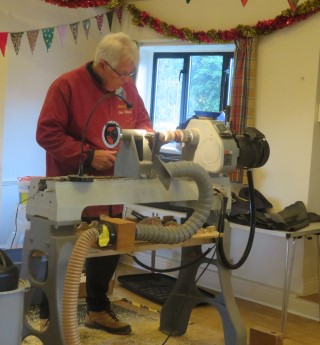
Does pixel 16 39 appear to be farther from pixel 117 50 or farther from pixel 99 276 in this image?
pixel 99 276

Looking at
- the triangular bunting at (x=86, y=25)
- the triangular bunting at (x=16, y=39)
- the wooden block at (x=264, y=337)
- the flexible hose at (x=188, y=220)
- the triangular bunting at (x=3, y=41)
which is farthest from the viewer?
the triangular bunting at (x=86, y=25)

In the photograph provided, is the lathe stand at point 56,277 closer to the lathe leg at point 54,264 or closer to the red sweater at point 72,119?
the lathe leg at point 54,264

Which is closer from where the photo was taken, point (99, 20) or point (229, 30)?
point (229, 30)

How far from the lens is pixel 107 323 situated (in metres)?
2.94

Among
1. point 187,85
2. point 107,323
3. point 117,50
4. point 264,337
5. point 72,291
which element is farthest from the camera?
point 187,85

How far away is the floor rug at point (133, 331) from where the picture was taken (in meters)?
2.84

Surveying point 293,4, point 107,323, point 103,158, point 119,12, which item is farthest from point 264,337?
point 119,12

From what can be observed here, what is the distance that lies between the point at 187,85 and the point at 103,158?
2.38m

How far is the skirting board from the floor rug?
837mm

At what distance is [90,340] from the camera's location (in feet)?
9.26

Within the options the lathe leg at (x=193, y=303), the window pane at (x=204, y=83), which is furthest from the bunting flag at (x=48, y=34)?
the lathe leg at (x=193, y=303)

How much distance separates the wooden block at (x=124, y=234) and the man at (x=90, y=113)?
0.51m

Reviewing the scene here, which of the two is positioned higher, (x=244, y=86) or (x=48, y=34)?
(x=48, y=34)

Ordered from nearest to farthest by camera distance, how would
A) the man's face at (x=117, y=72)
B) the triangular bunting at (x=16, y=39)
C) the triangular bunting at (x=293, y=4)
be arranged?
the man's face at (x=117, y=72) → the triangular bunting at (x=293, y=4) → the triangular bunting at (x=16, y=39)
